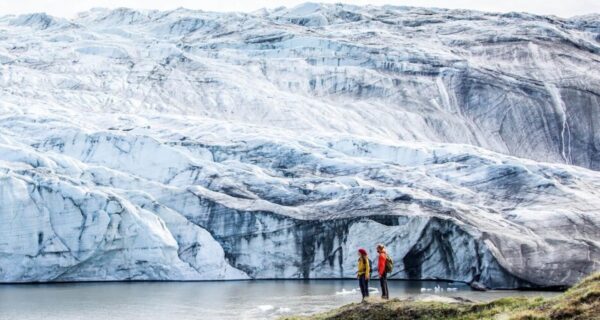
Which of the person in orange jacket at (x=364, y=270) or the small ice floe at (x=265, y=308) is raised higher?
the person in orange jacket at (x=364, y=270)

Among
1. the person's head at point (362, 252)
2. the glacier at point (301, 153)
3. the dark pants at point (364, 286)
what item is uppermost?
the glacier at point (301, 153)

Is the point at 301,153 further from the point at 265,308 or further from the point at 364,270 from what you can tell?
the point at 364,270

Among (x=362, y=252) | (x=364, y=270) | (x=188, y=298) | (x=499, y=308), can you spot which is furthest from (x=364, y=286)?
(x=188, y=298)

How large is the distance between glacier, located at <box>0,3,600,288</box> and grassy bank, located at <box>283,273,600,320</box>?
1721 cm

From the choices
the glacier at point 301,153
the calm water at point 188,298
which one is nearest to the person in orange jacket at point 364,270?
the calm water at point 188,298

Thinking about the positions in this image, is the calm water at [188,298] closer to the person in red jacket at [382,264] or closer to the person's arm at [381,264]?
the person in red jacket at [382,264]

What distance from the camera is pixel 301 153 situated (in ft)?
129

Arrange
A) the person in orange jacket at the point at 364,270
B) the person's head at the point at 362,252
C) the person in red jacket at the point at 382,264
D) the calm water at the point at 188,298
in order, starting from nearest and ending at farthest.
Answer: the person's head at the point at 362,252 < the person in red jacket at the point at 382,264 < the person in orange jacket at the point at 364,270 < the calm water at the point at 188,298

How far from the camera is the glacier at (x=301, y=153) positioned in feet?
109

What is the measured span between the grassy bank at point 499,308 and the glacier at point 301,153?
17.2 meters

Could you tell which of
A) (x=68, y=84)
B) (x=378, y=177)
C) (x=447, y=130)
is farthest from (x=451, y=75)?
(x=68, y=84)

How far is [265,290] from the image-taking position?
29891 millimetres

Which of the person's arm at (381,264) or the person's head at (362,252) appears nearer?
the person's head at (362,252)

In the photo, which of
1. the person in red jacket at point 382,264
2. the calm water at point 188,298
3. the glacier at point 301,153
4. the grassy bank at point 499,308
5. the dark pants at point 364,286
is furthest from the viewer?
the glacier at point 301,153
